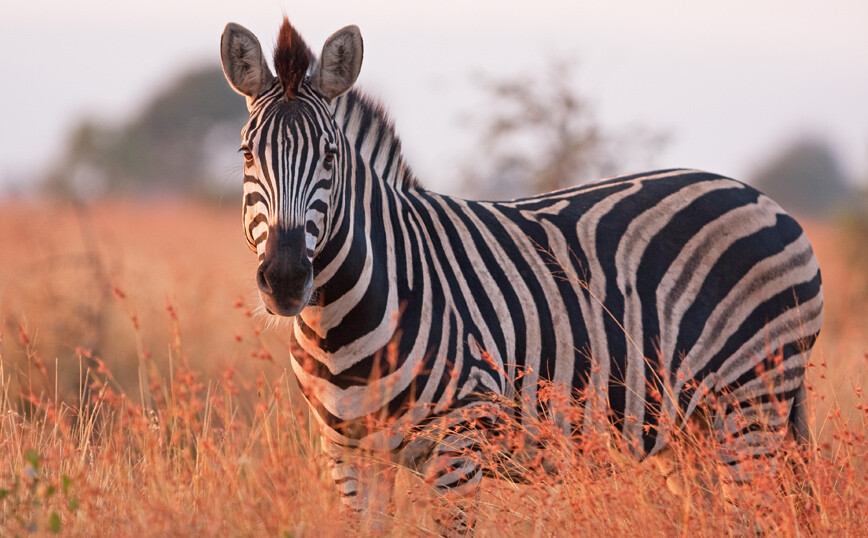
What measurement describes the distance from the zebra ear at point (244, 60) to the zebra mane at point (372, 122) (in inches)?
14.8

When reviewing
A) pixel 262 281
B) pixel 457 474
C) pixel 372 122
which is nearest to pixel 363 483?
pixel 457 474

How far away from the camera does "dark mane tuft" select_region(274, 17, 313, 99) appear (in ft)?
11.1

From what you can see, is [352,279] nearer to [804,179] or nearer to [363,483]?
[363,483]

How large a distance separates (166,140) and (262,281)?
38964 mm

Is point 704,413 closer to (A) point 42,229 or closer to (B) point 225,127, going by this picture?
(A) point 42,229

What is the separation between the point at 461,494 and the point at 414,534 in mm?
269

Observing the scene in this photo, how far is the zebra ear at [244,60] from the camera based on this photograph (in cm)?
347

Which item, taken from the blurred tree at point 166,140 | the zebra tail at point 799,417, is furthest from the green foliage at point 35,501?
the blurred tree at point 166,140

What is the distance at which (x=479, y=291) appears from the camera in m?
3.77

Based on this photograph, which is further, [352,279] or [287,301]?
[352,279]

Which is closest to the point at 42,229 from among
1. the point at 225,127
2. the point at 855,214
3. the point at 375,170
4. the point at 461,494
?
the point at 375,170

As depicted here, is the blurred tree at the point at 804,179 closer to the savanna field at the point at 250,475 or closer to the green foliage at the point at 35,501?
the savanna field at the point at 250,475

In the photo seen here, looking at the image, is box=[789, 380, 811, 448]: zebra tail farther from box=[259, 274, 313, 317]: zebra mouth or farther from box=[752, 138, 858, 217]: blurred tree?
box=[752, 138, 858, 217]: blurred tree

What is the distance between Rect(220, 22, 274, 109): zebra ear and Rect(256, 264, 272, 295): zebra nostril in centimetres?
86
